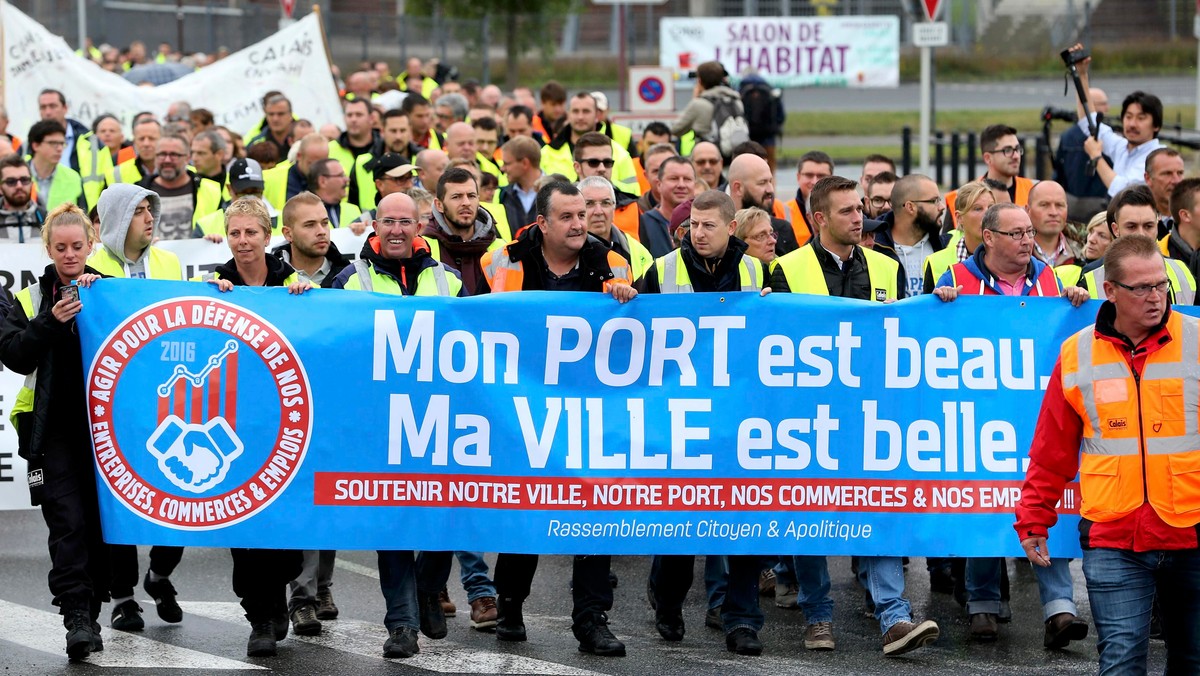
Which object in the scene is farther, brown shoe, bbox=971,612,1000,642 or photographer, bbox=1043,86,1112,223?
photographer, bbox=1043,86,1112,223

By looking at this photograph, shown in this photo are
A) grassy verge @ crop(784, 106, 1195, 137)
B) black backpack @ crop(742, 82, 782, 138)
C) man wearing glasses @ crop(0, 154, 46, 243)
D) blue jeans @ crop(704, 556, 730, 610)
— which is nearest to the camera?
blue jeans @ crop(704, 556, 730, 610)

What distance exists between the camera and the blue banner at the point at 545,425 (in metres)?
7.50

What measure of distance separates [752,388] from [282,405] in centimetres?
194

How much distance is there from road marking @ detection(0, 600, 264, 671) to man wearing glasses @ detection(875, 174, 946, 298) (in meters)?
4.04

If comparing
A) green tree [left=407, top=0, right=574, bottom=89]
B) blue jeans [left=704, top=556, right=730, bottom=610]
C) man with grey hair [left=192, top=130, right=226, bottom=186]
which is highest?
green tree [left=407, top=0, right=574, bottom=89]

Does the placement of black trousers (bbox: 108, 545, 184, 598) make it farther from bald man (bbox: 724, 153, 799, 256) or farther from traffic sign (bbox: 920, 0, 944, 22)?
traffic sign (bbox: 920, 0, 944, 22)

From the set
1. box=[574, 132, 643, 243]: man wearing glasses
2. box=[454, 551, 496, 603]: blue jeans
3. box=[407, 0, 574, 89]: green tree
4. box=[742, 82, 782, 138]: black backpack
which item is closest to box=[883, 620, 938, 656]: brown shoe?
box=[454, 551, 496, 603]: blue jeans

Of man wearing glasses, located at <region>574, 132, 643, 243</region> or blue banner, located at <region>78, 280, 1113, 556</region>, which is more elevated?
man wearing glasses, located at <region>574, 132, 643, 243</region>

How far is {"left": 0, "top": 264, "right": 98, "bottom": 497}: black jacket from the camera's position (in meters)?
7.37

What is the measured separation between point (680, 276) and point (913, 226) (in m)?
2.22

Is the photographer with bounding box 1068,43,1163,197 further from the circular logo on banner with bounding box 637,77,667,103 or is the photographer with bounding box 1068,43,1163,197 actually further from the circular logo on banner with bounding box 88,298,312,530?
the circular logo on banner with bounding box 637,77,667,103

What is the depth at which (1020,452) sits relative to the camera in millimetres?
7598

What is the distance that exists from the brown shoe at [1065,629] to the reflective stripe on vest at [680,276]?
184cm

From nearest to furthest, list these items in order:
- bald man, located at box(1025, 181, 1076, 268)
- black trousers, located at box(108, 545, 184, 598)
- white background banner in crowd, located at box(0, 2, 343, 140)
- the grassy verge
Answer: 1. black trousers, located at box(108, 545, 184, 598)
2. bald man, located at box(1025, 181, 1076, 268)
3. white background banner in crowd, located at box(0, 2, 343, 140)
4. the grassy verge
